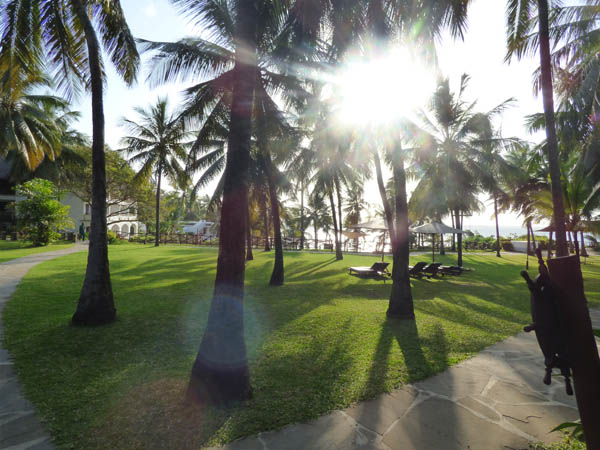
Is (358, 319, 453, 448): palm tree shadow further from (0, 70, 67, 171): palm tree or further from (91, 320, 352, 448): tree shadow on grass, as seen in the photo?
(0, 70, 67, 171): palm tree

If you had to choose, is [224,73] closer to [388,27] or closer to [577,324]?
[388,27]

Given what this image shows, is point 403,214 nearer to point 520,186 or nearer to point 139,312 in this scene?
point 139,312

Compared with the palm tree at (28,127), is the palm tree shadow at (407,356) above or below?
below

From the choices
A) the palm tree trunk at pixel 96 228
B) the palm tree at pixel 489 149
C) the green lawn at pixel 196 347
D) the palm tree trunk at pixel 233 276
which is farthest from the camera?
the palm tree at pixel 489 149

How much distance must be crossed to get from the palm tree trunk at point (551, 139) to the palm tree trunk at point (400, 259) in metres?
2.67

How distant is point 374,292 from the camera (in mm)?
10219

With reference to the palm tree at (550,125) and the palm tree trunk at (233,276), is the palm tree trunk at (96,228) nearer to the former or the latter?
the palm tree trunk at (233,276)

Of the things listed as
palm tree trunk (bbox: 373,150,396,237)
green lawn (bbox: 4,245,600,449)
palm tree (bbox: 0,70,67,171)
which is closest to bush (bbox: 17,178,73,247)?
palm tree (bbox: 0,70,67,171)

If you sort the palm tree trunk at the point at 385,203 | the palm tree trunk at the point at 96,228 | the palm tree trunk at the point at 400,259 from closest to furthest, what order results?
the palm tree trunk at the point at 96,228 < the palm tree trunk at the point at 400,259 < the palm tree trunk at the point at 385,203

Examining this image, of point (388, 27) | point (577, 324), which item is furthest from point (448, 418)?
point (388, 27)

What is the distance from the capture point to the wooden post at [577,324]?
168 cm

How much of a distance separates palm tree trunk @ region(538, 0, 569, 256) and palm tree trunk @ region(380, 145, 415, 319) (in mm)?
2667

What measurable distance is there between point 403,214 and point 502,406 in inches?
163

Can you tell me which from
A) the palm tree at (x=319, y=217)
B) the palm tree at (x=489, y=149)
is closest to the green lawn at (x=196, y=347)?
the palm tree at (x=489, y=149)
